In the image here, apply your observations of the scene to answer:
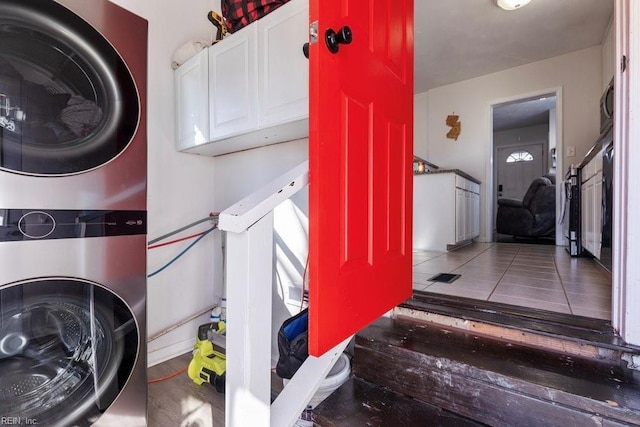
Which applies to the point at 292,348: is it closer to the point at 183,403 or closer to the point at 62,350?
the point at 183,403

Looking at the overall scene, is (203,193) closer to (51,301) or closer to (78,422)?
(51,301)

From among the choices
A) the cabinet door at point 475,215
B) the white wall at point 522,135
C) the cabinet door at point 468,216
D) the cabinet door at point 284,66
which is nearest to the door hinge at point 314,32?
the cabinet door at point 284,66

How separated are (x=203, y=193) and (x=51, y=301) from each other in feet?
4.30

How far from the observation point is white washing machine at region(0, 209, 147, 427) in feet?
2.94

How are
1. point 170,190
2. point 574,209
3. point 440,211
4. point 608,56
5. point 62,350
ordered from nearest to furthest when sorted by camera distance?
point 62,350 < point 170,190 < point 574,209 < point 608,56 < point 440,211

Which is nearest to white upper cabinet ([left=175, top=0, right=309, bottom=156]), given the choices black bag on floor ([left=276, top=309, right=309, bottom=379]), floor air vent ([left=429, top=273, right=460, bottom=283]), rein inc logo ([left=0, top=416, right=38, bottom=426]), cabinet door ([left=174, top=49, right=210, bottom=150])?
cabinet door ([left=174, top=49, right=210, bottom=150])

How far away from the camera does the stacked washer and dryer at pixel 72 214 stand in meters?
0.90

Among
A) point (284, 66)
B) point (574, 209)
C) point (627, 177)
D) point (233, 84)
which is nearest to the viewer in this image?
point (627, 177)

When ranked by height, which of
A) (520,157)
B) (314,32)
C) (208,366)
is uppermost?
(520,157)

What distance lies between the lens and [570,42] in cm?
332

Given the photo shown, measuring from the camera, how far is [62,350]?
0.99 m

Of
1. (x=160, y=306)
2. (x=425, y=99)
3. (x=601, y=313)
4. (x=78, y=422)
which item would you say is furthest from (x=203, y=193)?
(x=425, y=99)

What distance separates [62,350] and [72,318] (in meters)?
0.11

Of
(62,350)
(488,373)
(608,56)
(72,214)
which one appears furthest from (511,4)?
(62,350)
